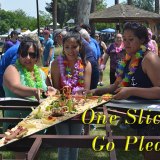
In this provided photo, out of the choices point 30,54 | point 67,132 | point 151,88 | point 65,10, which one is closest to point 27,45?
point 30,54

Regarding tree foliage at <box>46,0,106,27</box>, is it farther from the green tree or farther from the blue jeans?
the blue jeans

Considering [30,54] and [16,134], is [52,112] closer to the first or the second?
[16,134]

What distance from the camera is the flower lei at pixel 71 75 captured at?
12.0 ft

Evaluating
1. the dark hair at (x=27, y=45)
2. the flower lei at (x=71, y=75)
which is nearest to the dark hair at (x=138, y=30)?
the flower lei at (x=71, y=75)

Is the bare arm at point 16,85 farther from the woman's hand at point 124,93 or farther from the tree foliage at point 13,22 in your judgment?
the tree foliage at point 13,22

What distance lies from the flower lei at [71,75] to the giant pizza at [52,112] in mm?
323

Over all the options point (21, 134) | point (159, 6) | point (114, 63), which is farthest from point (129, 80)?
point (159, 6)

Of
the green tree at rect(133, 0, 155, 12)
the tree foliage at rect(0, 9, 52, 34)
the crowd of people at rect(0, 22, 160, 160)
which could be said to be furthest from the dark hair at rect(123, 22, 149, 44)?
the green tree at rect(133, 0, 155, 12)

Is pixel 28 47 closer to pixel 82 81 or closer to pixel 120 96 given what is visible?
pixel 82 81

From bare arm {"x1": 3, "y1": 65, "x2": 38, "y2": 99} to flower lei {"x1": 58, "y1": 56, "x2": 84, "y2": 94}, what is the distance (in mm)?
511

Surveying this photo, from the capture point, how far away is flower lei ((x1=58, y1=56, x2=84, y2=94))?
3654 mm

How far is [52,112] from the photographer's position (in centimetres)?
272

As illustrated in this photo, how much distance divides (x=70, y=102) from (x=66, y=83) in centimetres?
76

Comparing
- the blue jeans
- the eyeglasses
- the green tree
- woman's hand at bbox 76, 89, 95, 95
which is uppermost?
the green tree
